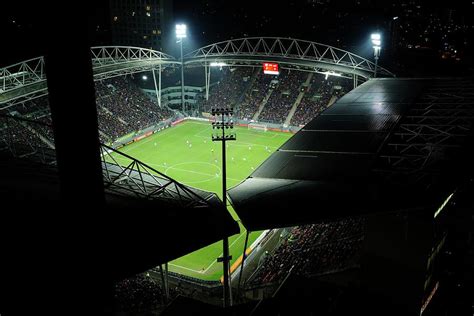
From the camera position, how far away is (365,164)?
2023 centimetres

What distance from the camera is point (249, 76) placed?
226ft

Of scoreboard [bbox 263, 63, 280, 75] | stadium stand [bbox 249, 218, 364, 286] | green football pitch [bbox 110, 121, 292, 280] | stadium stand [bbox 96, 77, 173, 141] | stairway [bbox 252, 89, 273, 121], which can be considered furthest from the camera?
stairway [bbox 252, 89, 273, 121]

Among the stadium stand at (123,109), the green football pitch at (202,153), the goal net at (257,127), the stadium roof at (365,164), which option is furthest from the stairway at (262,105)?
the stadium roof at (365,164)

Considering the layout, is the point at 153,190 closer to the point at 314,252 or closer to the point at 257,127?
the point at 314,252

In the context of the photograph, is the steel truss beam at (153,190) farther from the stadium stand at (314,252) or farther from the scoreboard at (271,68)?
Result: the scoreboard at (271,68)

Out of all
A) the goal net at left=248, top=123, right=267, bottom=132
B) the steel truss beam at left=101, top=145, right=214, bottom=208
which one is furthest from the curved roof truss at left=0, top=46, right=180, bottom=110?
the steel truss beam at left=101, top=145, right=214, bottom=208

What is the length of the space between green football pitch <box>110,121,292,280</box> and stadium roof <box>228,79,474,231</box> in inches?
394

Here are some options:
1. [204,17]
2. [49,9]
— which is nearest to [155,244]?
[49,9]

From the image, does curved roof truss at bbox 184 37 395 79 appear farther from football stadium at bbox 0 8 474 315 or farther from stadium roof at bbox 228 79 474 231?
stadium roof at bbox 228 79 474 231

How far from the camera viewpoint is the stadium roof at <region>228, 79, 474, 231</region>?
52.0 ft

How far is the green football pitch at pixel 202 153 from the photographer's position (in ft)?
136

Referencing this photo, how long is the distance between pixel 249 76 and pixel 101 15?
5073 cm

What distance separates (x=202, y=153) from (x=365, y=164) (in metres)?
30.3

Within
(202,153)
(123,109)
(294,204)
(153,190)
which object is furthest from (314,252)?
(123,109)
